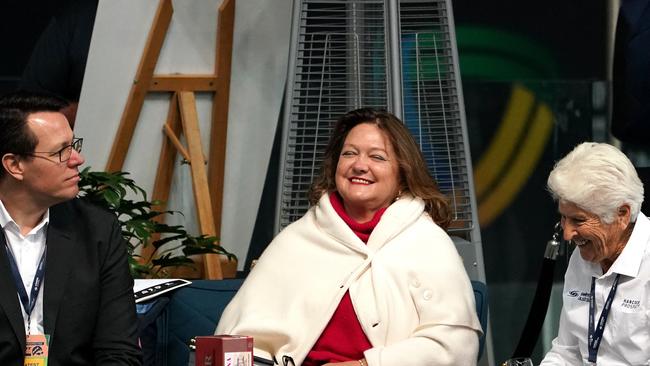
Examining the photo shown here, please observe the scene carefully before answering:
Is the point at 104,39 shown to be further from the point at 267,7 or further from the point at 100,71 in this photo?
the point at 267,7

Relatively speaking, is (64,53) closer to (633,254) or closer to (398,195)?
(398,195)

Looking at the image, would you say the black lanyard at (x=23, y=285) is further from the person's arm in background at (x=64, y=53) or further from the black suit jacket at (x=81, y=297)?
the person's arm in background at (x=64, y=53)

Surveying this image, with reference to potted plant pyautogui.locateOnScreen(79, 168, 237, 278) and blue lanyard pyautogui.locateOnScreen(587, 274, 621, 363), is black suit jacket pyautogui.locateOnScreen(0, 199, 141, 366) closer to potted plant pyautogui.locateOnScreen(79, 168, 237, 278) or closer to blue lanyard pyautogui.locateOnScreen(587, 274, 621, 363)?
blue lanyard pyautogui.locateOnScreen(587, 274, 621, 363)

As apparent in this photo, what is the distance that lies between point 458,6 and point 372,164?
2.69 m

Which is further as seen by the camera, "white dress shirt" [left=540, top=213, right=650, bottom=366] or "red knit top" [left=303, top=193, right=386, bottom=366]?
"red knit top" [left=303, top=193, right=386, bottom=366]

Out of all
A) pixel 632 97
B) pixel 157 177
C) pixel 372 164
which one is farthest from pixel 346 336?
pixel 632 97

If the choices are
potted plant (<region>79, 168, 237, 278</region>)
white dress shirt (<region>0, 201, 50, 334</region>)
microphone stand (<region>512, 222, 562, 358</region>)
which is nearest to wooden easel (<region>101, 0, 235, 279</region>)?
potted plant (<region>79, 168, 237, 278</region>)

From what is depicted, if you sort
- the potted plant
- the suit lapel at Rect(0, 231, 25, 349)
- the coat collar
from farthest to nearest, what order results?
the potted plant < the coat collar < the suit lapel at Rect(0, 231, 25, 349)

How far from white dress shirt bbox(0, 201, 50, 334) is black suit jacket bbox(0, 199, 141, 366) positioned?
4 centimetres

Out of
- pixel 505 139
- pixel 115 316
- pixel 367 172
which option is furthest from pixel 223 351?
pixel 505 139

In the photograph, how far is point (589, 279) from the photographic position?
4.00m

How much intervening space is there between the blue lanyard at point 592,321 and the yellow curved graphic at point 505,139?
296 cm

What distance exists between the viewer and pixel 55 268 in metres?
3.88

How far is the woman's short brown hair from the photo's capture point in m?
4.47
